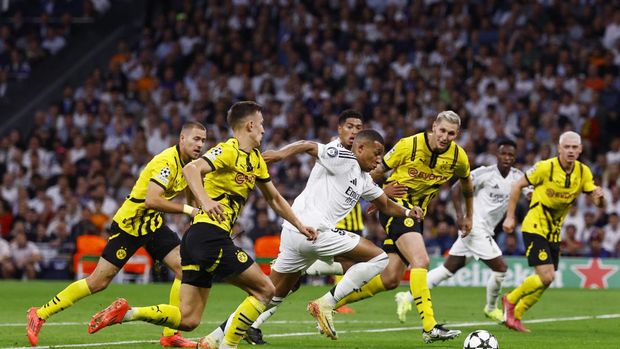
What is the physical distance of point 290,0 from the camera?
32219 millimetres

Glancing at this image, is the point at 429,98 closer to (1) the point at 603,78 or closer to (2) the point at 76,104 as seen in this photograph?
(1) the point at 603,78

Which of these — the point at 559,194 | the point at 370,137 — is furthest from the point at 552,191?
the point at 370,137

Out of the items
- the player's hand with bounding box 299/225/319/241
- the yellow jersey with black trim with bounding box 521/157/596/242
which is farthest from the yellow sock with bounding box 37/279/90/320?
the yellow jersey with black trim with bounding box 521/157/596/242

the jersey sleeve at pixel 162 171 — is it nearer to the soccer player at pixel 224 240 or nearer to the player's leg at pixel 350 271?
the soccer player at pixel 224 240

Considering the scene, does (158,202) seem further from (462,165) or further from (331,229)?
(462,165)

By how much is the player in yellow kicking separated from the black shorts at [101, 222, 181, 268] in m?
2.01

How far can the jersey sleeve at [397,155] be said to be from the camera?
46.7 feet

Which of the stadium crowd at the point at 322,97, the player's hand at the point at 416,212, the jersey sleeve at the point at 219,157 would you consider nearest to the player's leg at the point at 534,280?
the player's hand at the point at 416,212

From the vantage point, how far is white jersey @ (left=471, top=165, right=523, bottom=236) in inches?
711

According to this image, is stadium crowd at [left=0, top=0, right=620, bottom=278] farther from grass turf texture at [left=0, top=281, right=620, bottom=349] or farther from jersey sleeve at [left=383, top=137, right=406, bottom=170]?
jersey sleeve at [left=383, top=137, right=406, bottom=170]

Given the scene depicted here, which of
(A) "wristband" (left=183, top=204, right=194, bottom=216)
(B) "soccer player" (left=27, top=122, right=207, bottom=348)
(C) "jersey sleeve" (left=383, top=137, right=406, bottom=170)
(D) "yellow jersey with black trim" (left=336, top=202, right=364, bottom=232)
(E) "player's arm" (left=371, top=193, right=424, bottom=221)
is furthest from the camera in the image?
(D) "yellow jersey with black trim" (left=336, top=202, right=364, bottom=232)

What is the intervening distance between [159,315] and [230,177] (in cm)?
141

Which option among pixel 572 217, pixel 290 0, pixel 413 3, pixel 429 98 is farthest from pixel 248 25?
pixel 572 217

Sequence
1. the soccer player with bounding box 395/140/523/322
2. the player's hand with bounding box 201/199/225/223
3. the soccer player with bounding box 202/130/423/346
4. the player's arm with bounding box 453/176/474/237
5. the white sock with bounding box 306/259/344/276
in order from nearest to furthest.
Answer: the player's hand with bounding box 201/199/225/223 < the soccer player with bounding box 202/130/423/346 < the player's arm with bounding box 453/176/474/237 < the soccer player with bounding box 395/140/523/322 < the white sock with bounding box 306/259/344/276
